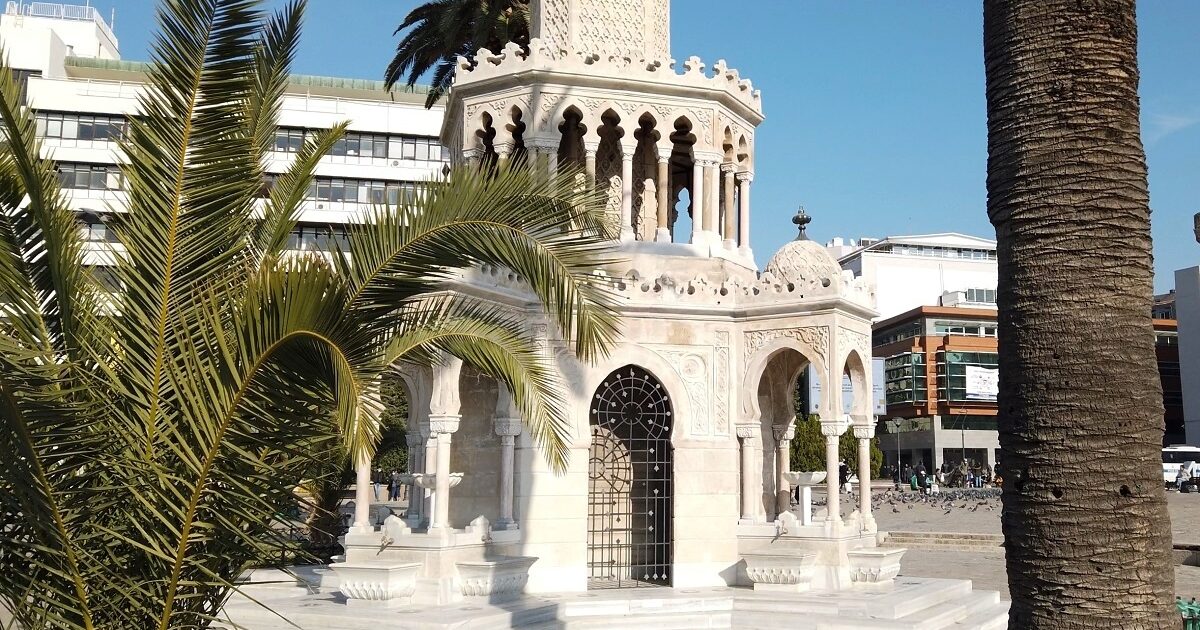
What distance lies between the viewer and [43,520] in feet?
19.7

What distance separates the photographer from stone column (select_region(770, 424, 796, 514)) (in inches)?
746

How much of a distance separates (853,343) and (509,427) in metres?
5.72

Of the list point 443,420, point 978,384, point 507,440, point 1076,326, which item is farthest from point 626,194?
point 978,384

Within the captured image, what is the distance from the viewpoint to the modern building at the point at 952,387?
7700cm

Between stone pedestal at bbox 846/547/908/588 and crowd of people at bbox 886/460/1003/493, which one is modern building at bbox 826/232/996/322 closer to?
crowd of people at bbox 886/460/1003/493

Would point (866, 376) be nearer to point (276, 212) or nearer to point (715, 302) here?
point (715, 302)

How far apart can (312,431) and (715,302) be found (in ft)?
37.1

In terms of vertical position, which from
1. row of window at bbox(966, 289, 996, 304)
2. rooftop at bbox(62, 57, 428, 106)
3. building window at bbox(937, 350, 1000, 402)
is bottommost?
building window at bbox(937, 350, 1000, 402)

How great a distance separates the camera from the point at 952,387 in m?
77.8

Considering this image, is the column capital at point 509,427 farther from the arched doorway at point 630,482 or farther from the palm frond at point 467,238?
the palm frond at point 467,238

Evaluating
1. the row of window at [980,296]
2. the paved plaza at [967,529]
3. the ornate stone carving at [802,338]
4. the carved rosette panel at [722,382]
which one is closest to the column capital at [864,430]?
the ornate stone carving at [802,338]

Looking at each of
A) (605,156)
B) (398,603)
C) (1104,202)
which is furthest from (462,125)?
(1104,202)

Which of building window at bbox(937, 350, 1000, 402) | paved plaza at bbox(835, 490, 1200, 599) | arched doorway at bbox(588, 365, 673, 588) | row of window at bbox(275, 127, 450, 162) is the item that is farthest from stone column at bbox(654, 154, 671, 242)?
building window at bbox(937, 350, 1000, 402)

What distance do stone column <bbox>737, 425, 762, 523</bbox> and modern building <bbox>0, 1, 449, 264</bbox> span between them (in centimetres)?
3457
